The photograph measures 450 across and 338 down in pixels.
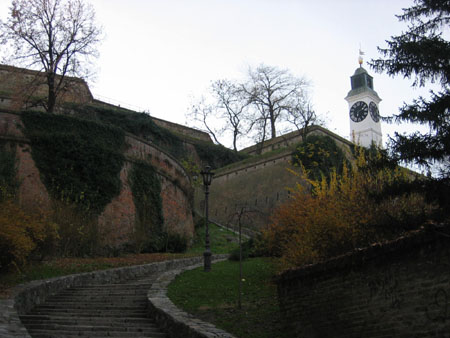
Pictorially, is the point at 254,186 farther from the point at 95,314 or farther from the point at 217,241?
the point at 95,314

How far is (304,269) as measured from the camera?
23.3 ft

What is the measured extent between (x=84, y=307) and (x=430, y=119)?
7779 mm

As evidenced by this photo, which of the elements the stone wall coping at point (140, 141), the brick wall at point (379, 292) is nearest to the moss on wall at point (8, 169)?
the stone wall coping at point (140, 141)

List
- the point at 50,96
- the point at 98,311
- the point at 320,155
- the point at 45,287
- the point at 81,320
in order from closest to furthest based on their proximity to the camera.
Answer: the point at 81,320
the point at 98,311
the point at 45,287
the point at 50,96
the point at 320,155

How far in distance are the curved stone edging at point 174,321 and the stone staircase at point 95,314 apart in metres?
0.19

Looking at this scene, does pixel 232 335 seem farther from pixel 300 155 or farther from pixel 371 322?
pixel 300 155

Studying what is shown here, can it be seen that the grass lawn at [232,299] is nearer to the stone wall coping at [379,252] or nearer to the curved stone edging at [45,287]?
the stone wall coping at [379,252]

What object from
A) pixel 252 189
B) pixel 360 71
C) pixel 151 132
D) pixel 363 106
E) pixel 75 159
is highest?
pixel 360 71

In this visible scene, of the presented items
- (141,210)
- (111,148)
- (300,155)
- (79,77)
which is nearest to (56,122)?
(111,148)

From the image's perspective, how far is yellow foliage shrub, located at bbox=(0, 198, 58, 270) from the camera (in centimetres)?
1028

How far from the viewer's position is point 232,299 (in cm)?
942

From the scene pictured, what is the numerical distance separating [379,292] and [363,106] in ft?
195

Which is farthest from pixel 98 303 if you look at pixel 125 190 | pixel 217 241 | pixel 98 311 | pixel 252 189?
pixel 252 189

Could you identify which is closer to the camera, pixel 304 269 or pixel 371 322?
pixel 371 322
